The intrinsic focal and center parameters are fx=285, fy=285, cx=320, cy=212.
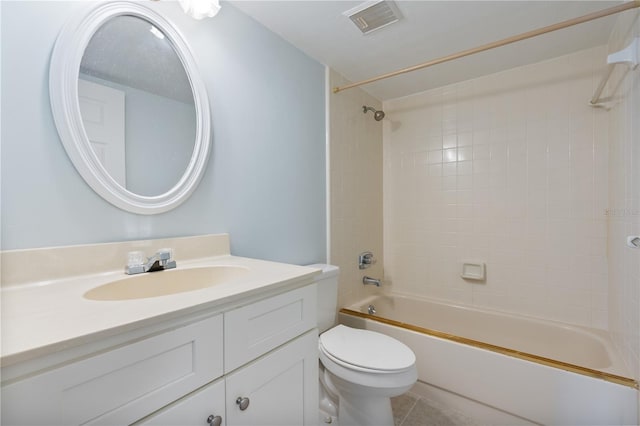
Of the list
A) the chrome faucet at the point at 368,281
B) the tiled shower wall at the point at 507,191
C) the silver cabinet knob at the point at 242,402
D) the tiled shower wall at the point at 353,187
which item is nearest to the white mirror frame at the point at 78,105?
the silver cabinet knob at the point at 242,402

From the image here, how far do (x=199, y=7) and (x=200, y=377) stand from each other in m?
1.25

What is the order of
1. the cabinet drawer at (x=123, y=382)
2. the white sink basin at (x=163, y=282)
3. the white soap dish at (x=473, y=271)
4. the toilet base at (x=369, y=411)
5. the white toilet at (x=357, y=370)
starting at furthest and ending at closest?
the white soap dish at (x=473, y=271)
the toilet base at (x=369, y=411)
the white toilet at (x=357, y=370)
the white sink basin at (x=163, y=282)
the cabinet drawer at (x=123, y=382)

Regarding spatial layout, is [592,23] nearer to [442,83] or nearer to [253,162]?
[442,83]

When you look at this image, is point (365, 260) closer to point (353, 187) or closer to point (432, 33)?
point (353, 187)

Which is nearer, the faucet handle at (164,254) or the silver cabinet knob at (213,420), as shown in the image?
the silver cabinet knob at (213,420)

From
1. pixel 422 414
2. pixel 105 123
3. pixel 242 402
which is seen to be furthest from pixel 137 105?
pixel 422 414

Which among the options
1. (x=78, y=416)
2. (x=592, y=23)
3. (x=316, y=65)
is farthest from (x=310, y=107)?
(x=78, y=416)

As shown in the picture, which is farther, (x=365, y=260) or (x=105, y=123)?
(x=365, y=260)

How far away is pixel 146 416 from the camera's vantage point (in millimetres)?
546

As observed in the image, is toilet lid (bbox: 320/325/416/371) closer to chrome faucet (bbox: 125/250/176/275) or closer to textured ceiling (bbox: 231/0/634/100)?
chrome faucet (bbox: 125/250/176/275)

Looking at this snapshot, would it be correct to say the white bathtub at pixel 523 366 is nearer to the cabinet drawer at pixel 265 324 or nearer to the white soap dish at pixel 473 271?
the white soap dish at pixel 473 271

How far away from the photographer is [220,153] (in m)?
1.30

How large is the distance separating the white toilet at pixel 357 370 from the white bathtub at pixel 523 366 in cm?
38

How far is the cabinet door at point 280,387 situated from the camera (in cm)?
71
